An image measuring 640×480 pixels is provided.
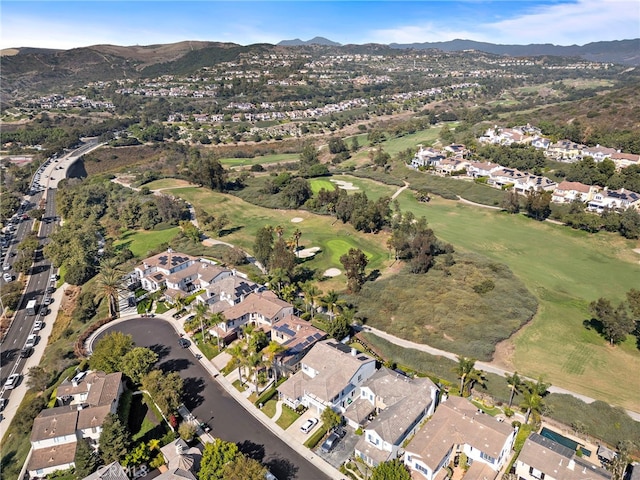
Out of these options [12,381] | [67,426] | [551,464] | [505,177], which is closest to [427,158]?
[505,177]

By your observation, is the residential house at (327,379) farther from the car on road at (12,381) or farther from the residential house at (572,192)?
the residential house at (572,192)

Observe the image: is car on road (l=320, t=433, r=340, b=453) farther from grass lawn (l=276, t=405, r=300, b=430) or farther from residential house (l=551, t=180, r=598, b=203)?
residential house (l=551, t=180, r=598, b=203)

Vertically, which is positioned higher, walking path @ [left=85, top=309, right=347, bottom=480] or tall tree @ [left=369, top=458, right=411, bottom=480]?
tall tree @ [left=369, top=458, right=411, bottom=480]

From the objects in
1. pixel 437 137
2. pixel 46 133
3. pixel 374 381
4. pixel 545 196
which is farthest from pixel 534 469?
pixel 46 133

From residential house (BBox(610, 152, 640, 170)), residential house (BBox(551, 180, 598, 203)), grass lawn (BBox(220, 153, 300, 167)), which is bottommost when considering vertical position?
grass lawn (BBox(220, 153, 300, 167))

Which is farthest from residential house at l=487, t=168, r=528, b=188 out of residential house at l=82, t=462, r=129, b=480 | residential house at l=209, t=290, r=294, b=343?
residential house at l=82, t=462, r=129, b=480

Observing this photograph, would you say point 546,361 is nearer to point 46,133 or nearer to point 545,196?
point 545,196
